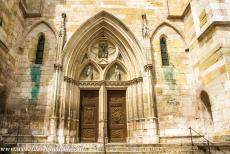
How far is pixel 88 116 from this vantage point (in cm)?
916

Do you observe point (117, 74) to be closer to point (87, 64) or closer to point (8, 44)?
point (87, 64)

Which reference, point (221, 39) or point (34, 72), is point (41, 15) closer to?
point (34, 72)

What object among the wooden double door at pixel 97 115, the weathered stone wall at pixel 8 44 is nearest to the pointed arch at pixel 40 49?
the weathered stone wall at pixel 8 44

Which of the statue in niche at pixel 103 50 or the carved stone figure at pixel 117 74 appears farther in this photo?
the statue in niche at pixel 103 50

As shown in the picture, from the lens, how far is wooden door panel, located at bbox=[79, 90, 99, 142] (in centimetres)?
895

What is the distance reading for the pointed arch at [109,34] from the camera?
9219 mm

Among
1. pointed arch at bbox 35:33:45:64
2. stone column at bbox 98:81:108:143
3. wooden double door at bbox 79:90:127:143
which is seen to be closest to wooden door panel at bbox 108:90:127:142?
wooden double door at bbox 79:90:127:143

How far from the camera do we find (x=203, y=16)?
316 inches

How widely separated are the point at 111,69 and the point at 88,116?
95.4 inches

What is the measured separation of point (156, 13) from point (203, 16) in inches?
102

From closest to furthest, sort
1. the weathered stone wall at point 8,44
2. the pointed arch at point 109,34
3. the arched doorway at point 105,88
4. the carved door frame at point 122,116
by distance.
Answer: the weathered stone wall at point 8,44 → the arched doorway at point 105,88 → the carved door frame at point 122,116 → the pointed arch at point 109,34

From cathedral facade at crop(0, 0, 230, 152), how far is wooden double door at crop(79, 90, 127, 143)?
0.04m

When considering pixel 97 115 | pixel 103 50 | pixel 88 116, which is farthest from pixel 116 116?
pixel 103 50

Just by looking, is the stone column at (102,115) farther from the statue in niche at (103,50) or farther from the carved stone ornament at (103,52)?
the statue in niche at (103,50)
